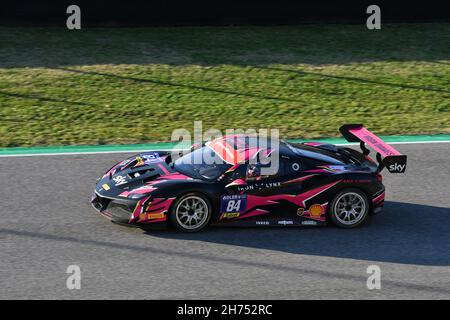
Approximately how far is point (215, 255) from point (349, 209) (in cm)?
195

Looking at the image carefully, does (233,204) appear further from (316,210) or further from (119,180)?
(119,180)

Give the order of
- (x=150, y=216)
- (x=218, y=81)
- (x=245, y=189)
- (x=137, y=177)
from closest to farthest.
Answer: (x=150, y=216), (x=245, y=189), (x=137, y=177), (x=218, y=81)

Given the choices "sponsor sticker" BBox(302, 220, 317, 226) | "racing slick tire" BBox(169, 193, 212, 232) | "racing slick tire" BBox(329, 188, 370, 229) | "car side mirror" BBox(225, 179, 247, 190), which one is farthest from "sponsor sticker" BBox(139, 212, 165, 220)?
"racing slick tire" BBox(329, 188, 370, 229)

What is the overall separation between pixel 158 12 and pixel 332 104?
4.90 metres

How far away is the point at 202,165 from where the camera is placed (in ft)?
35.0

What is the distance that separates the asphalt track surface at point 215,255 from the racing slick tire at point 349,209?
12 centimetres

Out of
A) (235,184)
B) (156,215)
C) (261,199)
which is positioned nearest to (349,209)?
(261,199)

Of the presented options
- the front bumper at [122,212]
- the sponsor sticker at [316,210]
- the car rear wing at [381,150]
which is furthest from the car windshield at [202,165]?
the car rear wing at [381,150]

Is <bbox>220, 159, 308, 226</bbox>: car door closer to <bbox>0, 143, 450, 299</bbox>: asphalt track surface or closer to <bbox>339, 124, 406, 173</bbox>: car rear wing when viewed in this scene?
<bbox>0, 143, 450, 299</bbox>: asphalt track surface

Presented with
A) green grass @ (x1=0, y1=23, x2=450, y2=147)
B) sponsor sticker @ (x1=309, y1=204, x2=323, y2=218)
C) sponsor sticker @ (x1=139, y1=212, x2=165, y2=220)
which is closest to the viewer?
sponsor sticker @ (x1=139, y1=212, x2=165, y2=220)

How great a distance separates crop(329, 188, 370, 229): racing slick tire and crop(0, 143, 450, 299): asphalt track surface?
120 mm

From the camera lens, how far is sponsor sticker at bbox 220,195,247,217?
10.2 m

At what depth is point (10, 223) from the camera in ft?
34.9
